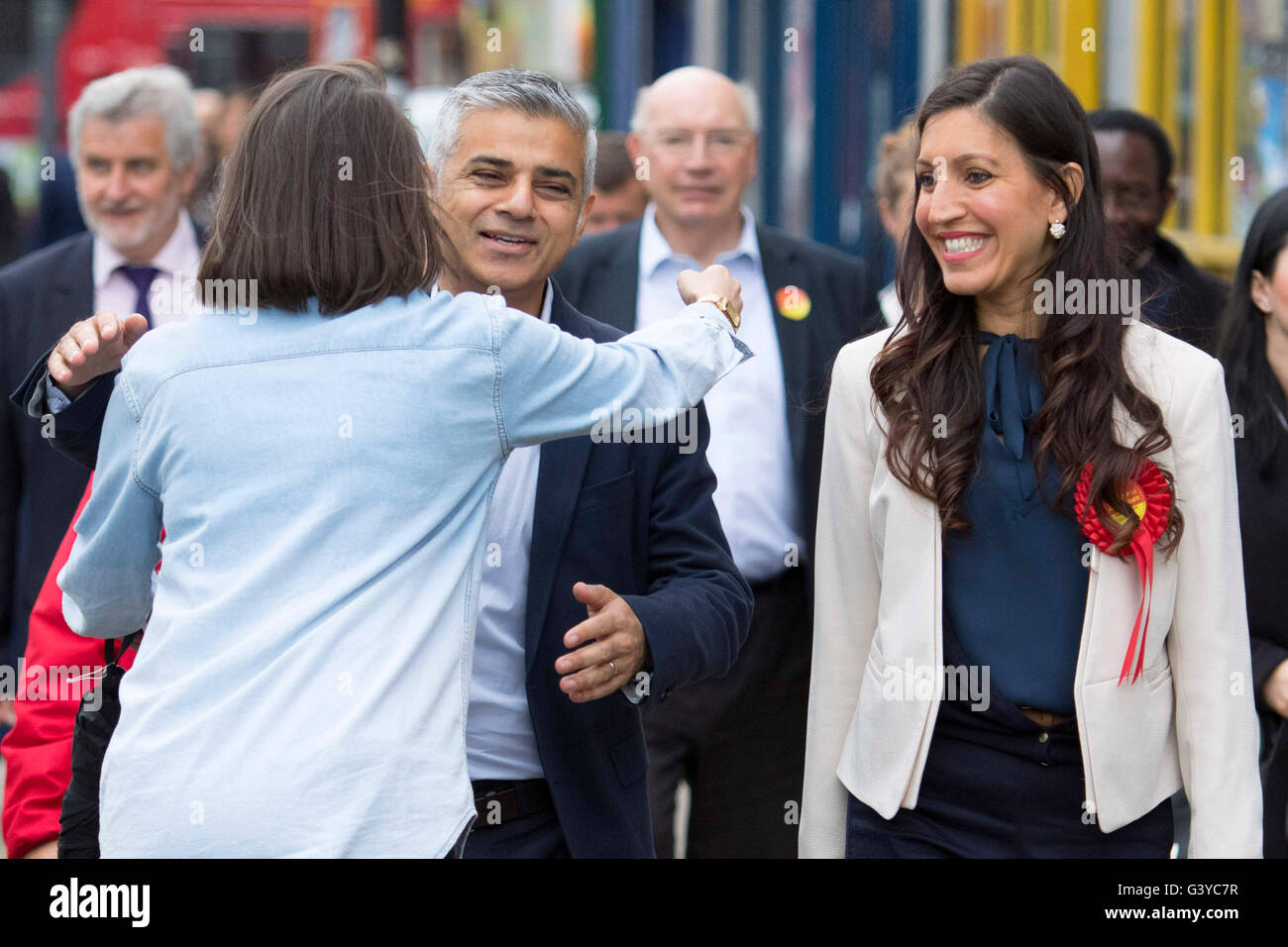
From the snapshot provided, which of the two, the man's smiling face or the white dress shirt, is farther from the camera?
the white dress shirt

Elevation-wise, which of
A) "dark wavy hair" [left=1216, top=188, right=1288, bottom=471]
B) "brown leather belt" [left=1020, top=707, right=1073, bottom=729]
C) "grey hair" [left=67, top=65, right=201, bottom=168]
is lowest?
"brown leather belt" [left=1020, top=707, right=1073, bottom=729]

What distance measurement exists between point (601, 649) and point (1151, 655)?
911mm

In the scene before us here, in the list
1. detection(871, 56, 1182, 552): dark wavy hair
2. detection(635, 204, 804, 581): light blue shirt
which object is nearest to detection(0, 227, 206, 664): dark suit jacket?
detection(635, 204, 804, 581): light blue shirt

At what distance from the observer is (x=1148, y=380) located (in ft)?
9.85

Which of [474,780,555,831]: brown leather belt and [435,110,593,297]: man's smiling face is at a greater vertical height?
[435,110,593,297]: man's smiling face

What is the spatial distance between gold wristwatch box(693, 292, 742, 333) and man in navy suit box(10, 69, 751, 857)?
31 centimetres

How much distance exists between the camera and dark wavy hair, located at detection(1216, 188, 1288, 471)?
3.91 metres

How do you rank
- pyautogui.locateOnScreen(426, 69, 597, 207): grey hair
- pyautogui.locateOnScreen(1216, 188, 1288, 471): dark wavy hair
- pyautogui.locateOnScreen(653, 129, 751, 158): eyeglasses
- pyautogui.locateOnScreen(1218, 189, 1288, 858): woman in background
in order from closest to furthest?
pyautogui.locateOnScreen(426, 69, 597, 207): grey hair → pyautogui.locateOnScreen(1218, 189, 1288, 858): woman in background → pyautogui.locateOnScreen(1216, 188, 1288, 471): dark wavy hair → pyautogui.locateOnScreen(653, 129, 751, 158): eyeglasses

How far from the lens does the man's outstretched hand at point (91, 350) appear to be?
2.66 m

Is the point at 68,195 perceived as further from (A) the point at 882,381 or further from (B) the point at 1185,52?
(A) the point at 882,381

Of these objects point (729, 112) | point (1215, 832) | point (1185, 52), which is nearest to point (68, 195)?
point (729, 112)

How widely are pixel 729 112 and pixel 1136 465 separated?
2.96 m

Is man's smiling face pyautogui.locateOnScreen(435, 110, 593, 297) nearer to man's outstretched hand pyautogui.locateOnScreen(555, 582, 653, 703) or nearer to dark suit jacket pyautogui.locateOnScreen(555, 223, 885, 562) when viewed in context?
man's outstretched hand pyautogui.locateOnScreen(555, 582, 653, 703)

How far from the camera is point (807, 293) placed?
505 cm
